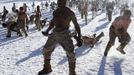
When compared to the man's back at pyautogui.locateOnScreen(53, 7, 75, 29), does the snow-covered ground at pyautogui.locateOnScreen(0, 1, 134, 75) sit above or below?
below

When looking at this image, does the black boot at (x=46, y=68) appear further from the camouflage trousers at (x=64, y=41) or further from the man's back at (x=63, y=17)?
the man's back at (x=63, y=17)

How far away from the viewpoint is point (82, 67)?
34.5 feet

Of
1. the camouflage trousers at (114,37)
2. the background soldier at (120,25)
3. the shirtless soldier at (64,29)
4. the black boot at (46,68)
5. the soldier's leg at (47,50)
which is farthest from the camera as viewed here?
the camouflage trousers at (114,37)

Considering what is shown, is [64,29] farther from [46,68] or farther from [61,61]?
[61,61]

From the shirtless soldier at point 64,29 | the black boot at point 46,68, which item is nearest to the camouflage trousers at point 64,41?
the shirtless soldier at point 64,29

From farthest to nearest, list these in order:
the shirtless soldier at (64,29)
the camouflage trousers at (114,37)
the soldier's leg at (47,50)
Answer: the camouflage trousers at (114,37) → the soldier's leg at (47,50) → the shirtless soldier at (64,29)

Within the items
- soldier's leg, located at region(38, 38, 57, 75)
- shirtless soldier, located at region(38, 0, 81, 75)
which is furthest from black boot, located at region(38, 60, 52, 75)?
shirtless soldier, located at region(38, 0, 81, 75)

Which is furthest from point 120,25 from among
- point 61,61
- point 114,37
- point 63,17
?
point 63,17

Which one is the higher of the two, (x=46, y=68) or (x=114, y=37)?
(x=114, y=37)

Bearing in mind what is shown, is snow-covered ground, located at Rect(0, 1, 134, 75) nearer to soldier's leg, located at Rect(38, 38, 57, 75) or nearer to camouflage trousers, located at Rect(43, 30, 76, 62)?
soldier's leg, located at Rect(38, 38, 57, 75)

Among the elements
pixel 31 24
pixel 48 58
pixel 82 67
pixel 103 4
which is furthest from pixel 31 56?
pixel 103 4

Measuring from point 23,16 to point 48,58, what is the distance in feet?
30.3

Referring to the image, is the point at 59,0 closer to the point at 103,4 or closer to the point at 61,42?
the point at 61,42

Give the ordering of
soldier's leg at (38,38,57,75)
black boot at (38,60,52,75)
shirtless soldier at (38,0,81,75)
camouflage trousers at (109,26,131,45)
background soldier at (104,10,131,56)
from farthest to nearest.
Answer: camouflage trousers at (109,26,131,45) → background soldier at (104,10,131,56) → black boot at (38,60,52,75) → soldier's leg at (38,38,57,75) → shirtless soldier at (38,0,81,75)
